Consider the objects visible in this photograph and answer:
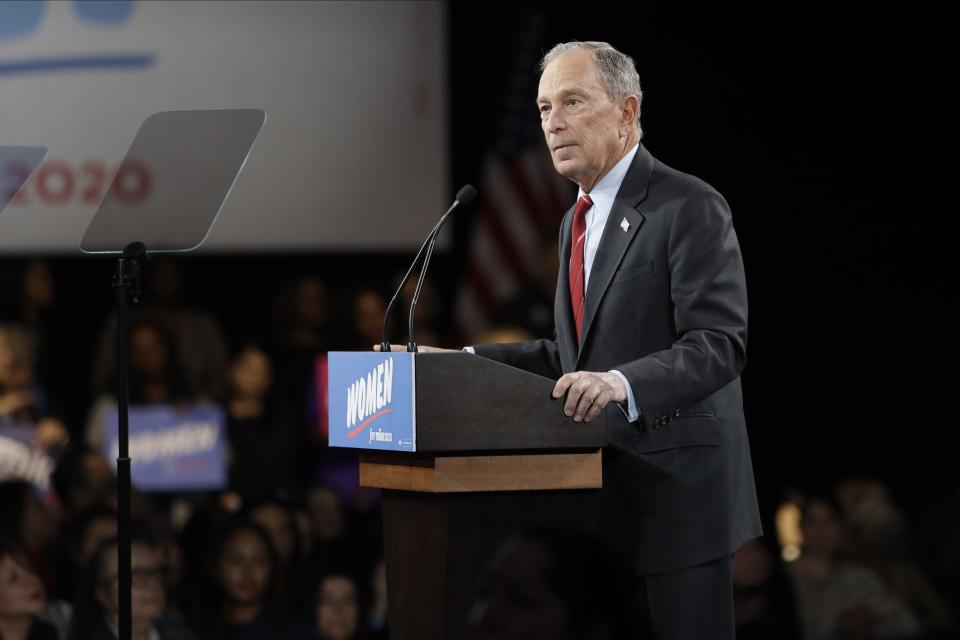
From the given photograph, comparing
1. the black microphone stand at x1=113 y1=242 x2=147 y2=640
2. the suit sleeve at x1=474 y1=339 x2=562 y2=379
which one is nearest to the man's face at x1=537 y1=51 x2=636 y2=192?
the suit sleeve at x1=474 y1=339 x2=562 y2=379

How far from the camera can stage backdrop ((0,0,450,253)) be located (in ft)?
21.0

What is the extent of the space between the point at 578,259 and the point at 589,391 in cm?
43

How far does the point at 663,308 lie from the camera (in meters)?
2.58

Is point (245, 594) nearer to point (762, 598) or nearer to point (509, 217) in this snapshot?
point (762, 598)

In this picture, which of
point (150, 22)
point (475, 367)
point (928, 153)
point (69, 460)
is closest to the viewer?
point (475, 367)

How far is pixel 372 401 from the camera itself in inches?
95.0

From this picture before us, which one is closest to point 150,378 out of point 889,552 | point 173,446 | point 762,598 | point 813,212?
point 173,446

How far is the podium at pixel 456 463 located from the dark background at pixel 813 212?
177 inches

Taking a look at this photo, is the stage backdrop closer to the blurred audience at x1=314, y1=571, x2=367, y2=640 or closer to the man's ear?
the blurred audience at x1=314, y1=571, x2=367, y2=640

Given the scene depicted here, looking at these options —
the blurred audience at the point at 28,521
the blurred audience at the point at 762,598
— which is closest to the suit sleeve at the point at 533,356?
the blurred audience at the point at 762,598

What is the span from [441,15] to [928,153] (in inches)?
90.9

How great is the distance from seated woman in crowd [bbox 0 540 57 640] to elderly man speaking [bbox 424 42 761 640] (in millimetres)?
1985

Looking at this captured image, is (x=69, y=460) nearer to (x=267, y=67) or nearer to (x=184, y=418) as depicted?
(x=184, y=418)

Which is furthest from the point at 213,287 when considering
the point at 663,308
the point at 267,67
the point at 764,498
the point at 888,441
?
the point at 663,308
